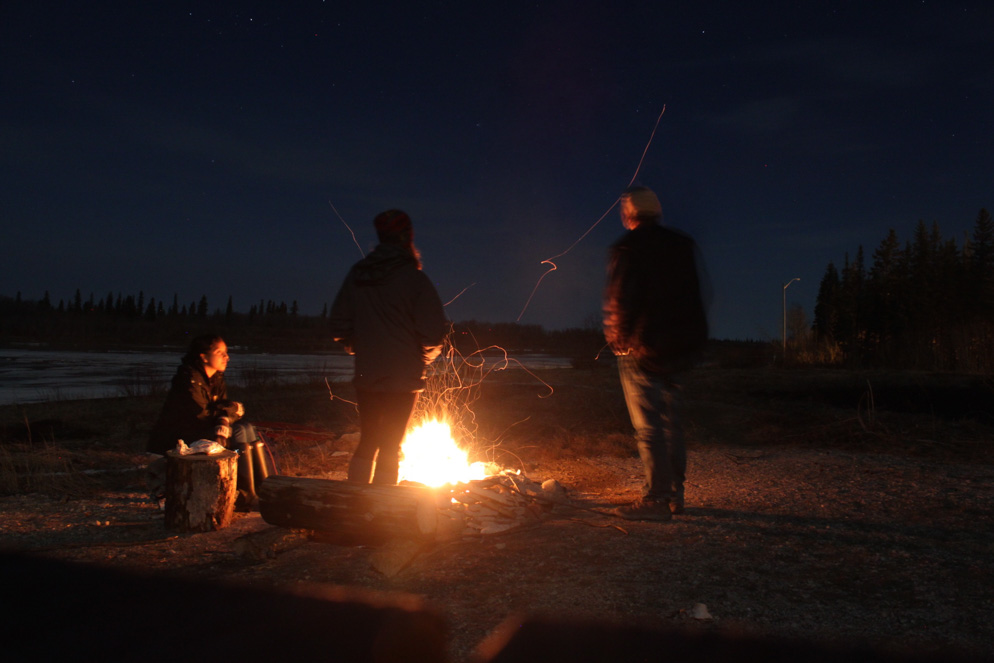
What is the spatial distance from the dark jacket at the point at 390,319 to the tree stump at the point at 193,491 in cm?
139

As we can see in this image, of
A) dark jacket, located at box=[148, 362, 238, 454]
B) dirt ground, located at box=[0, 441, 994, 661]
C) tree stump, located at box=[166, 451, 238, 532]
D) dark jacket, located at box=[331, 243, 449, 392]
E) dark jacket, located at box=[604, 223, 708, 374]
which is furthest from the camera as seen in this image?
dark jacket, located at box=[148, 362, 238, 454]

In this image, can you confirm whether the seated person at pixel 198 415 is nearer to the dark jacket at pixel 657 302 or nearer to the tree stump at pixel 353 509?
the tree stump at pixel 353 509

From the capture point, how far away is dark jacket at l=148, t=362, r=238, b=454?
4.99 meters

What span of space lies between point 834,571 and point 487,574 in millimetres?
1887

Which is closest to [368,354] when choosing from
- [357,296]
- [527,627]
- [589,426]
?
[357,296]

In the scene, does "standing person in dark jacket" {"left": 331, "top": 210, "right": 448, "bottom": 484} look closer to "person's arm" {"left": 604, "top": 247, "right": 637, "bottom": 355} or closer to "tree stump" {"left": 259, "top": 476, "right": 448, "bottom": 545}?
"tree stump" {"left": 259, "top": 476, "right": 448, "bottom": 545}

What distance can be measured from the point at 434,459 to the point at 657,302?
107 inches

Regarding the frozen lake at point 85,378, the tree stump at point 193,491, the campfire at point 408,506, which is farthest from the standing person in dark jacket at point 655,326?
the frozen lake at point 85,378

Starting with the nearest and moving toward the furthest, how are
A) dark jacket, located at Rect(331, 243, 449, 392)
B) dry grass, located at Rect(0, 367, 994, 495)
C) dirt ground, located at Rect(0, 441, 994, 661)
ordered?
dirt ground, located at Rect(0, 441, 994, 661), dark jacket, located at Rect(331, 243, 449, 392), dry grass, located at Rect(0, 367, 994, 495)

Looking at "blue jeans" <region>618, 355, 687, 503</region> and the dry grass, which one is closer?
"blue jeans" <region>618, 355, 687, 503</region>

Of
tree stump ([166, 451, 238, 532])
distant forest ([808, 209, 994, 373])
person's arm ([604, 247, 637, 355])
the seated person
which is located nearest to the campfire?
tree stump ([166, 451, 238, 532])

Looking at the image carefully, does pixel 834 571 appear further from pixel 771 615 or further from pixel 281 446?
pixel 281 446

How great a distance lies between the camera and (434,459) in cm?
589

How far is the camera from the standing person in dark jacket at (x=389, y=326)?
3.88 m
